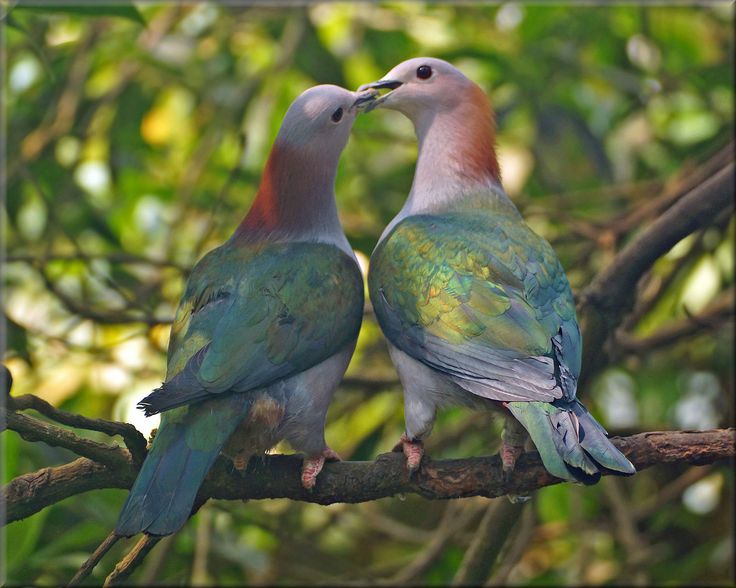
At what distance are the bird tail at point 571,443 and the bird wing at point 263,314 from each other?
735 mm

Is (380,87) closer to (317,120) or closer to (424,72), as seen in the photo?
(424,72)

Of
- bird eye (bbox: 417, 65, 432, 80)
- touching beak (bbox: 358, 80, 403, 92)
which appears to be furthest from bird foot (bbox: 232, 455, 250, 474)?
bird eye (bbox: 417, 65, 432, 80)

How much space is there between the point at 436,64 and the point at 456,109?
7.7 inches

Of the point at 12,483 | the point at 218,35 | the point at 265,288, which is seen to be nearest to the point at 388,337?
the point at 265,288

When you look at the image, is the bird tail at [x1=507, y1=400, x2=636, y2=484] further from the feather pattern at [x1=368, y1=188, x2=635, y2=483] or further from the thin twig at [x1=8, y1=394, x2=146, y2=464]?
the thin twig at [x1=8, y1=394, x2=146, y2=464]

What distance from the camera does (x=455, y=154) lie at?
3.96 m

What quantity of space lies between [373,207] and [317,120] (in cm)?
318

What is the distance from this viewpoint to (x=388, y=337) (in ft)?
11.5

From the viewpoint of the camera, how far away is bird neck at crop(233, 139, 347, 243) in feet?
11.8

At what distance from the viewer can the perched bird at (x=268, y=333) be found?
2809 millimetres

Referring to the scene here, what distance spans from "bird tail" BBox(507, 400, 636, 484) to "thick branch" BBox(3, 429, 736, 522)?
0.60 feet

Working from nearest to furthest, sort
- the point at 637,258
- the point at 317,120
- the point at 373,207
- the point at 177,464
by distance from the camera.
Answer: the point at 177,464 → the point at 317,120 → the point at 637,258 → the point at 373,207

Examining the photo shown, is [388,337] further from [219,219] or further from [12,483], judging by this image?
[219,219]

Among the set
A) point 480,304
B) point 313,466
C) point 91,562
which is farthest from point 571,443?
point 91,562
